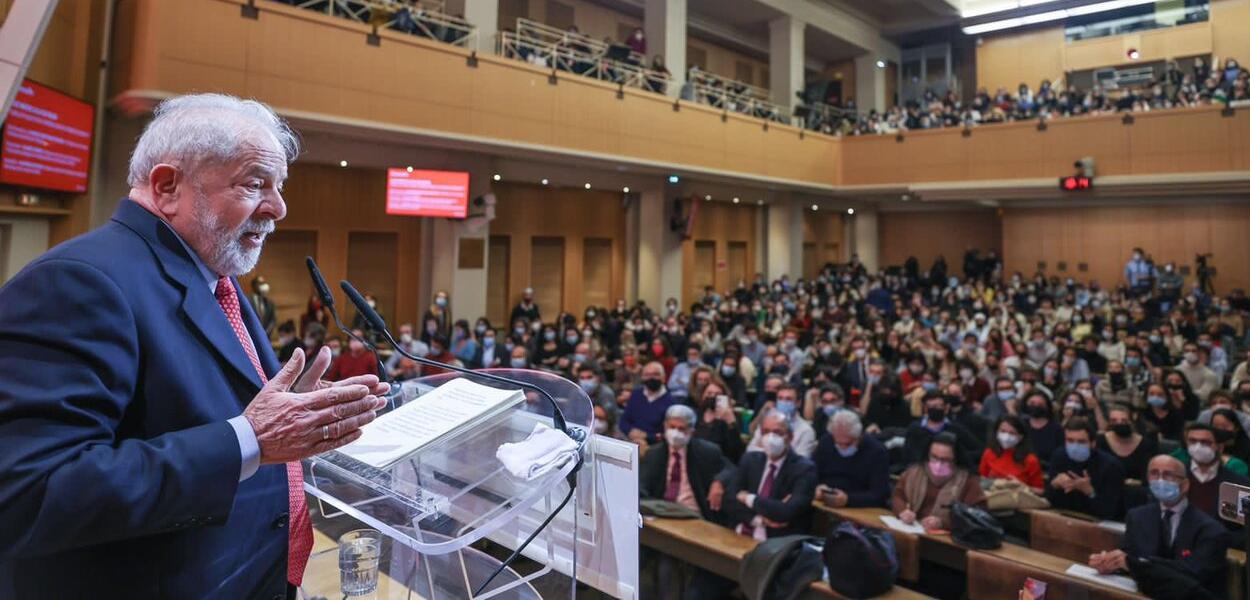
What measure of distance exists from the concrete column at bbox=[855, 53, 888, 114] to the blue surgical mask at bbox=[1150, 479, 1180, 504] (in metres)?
16.1

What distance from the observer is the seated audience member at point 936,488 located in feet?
13.4

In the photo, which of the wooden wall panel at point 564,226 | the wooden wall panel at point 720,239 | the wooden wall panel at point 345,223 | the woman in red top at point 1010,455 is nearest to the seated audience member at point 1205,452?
the woman in red top at point 1010,455

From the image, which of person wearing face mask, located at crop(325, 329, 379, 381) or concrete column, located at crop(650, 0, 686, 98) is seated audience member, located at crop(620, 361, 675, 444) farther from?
concrete column, located at crop(650, 0, 686, 98)

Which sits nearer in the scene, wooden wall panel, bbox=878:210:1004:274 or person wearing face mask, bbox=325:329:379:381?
person wearing face mask, bbox=325:329:379:381

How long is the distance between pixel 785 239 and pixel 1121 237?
25.0ft

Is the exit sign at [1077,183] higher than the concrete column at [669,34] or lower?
lower

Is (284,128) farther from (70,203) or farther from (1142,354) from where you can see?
(1142,354)

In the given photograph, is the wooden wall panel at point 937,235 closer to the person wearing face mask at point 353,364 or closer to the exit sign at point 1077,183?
the exit sign at point 1077,183

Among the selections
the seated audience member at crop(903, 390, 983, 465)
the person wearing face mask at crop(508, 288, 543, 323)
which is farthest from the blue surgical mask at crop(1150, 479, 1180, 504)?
the person wearing face mask at crop(508, 288, 543, 323)

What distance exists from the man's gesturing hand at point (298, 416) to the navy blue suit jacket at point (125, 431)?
0.14 feet

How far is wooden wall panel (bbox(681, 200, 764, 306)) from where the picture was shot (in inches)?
600

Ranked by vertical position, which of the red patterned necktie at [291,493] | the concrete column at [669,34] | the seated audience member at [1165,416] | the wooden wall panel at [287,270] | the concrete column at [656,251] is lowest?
the seated audience member at [1165,416]

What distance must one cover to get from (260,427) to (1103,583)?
12.0 ft

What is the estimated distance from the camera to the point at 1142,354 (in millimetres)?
7836
